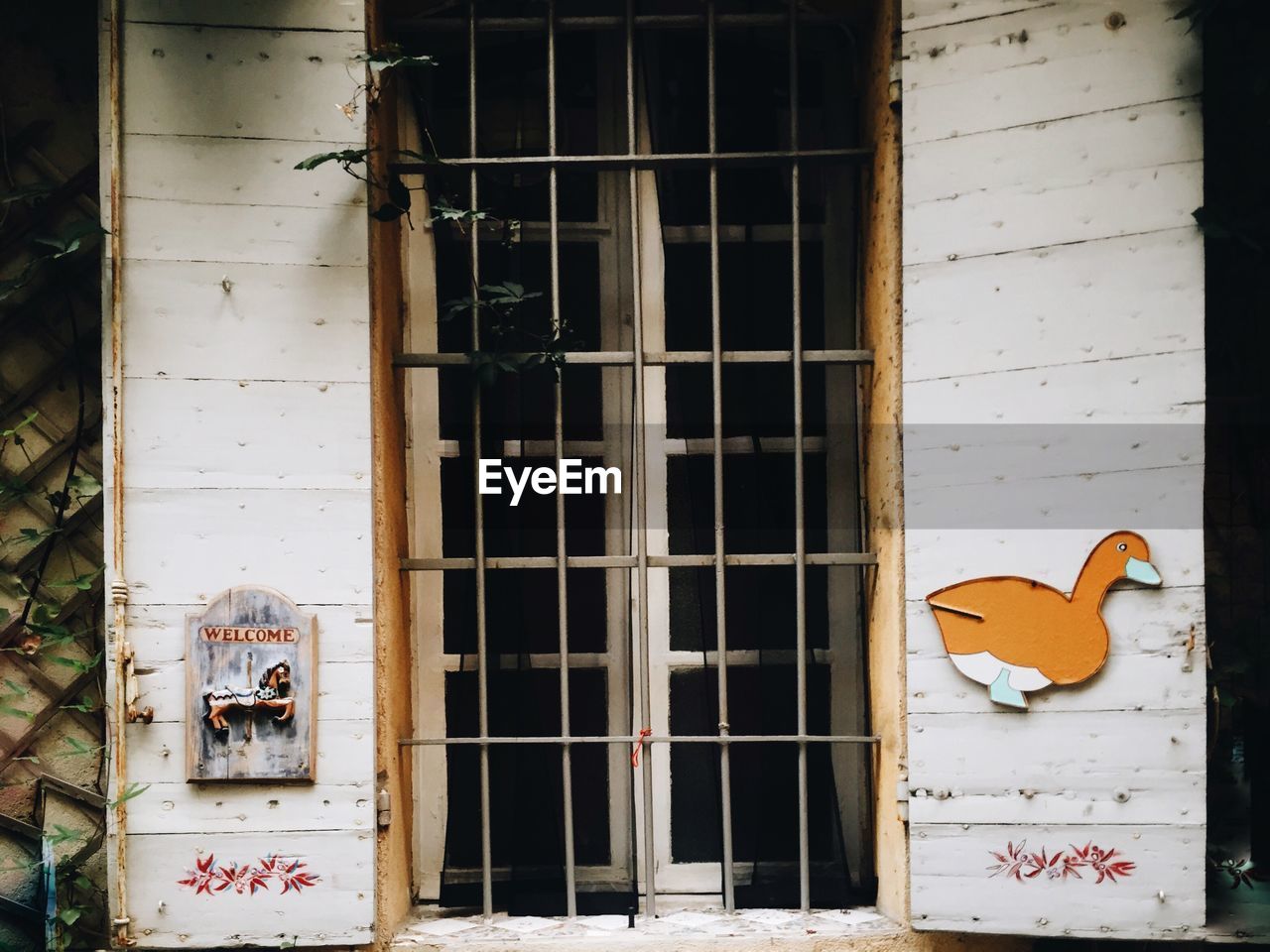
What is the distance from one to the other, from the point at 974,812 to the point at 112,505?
2.98m

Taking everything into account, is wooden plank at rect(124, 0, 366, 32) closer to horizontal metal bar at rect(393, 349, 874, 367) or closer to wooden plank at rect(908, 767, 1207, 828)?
horizontal metal bar at rect(393, 349, 874, 367)

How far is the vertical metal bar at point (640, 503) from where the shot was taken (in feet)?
10.6

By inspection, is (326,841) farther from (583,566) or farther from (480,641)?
(583,566)

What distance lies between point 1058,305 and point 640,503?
1.54 meters

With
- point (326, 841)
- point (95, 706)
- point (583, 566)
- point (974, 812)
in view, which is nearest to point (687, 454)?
point (583, 566)

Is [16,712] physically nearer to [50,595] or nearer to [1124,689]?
[50,595]

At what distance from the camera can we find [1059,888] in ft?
9.59

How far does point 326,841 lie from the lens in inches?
117

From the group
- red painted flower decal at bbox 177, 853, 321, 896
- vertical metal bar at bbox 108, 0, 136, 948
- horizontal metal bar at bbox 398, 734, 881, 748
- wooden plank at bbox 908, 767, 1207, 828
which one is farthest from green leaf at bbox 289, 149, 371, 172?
wooden plank at bbox 908, 767, 1207, 828

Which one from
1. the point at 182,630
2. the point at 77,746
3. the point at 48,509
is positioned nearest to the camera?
the point at 182,630

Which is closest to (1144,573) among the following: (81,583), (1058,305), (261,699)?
(1058,305)

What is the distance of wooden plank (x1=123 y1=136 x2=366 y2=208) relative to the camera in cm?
304

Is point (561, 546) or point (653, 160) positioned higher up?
point (653, 160)

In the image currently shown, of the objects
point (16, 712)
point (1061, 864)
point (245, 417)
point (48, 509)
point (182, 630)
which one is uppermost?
point (245, 417)
